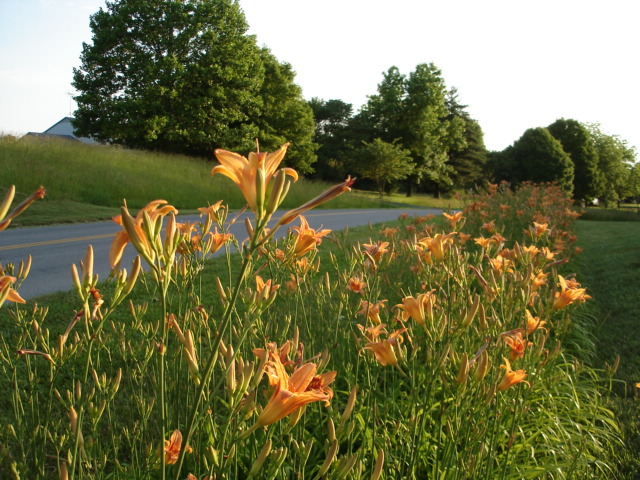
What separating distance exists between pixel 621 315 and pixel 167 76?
23732mm

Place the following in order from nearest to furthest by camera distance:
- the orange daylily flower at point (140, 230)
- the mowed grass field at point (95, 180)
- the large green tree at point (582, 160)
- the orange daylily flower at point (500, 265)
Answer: the orange daylily flower at point (140, 230)
the orange daylily flower at point (500, 265)
the mowed grass field at point (95, 180)
the large green tree at point (582, 160)

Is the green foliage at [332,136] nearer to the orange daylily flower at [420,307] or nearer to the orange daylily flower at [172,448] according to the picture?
the orange daylily flower at [420,307]

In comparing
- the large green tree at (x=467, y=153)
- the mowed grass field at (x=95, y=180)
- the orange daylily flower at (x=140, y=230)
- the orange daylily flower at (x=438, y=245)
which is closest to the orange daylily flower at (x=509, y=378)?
the orange daylily flower at (x=438, y=245)

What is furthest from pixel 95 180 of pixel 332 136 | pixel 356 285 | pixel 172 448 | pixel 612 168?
pixel 612 168

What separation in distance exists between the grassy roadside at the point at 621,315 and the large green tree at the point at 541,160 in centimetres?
3350

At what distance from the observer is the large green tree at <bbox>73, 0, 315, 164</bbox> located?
24.4 metres

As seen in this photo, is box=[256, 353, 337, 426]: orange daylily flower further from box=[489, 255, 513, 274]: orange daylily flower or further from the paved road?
the paved road

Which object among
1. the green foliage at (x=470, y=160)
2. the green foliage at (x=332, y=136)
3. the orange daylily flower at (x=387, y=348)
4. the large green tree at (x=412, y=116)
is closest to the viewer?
the orange daylily flower at (x=387, y=348)

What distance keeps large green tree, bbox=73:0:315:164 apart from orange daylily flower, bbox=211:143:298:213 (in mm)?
24368

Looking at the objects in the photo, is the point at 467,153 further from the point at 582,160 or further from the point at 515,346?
the point at 515,346

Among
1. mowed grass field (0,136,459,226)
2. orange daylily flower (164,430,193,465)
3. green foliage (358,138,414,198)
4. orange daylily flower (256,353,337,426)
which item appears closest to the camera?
orange daylily flower (256,353,337,426)

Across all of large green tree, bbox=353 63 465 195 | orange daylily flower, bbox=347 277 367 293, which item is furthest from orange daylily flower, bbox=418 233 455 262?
large green tree, bbox=353 63 465 195

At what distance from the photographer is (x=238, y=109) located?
27078mm

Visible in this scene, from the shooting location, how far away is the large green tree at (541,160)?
1604 inches
